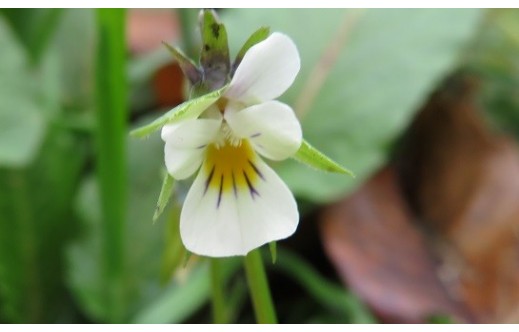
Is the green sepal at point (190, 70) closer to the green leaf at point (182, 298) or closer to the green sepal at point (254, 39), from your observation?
the green sepal at point (254, 39)

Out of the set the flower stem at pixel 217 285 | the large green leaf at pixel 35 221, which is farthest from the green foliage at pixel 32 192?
the flower stem at pixel 217 285

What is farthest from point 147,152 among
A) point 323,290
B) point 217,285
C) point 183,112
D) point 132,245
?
point 183,112

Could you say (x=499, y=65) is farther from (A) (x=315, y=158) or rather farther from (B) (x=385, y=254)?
(A) (x=315, y=158)

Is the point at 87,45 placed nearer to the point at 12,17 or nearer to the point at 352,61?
the point at 12,17

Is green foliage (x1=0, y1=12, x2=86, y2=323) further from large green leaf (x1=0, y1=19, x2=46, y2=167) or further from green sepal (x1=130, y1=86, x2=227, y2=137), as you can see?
green sepal (x1=130, y1=86, x2=227, y2=137)

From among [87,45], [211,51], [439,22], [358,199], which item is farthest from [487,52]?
[211,51]

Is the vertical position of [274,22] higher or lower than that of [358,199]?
higher

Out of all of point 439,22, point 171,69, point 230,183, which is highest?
point 230,183
